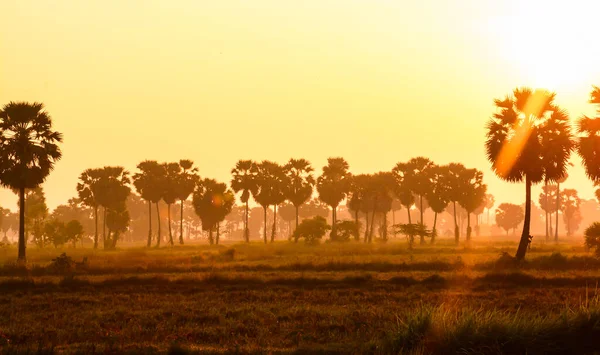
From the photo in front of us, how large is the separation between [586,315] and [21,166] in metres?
48.8

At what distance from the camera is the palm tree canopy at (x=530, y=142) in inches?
1753

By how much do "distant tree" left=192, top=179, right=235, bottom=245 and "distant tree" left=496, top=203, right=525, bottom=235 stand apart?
112021 millimetres

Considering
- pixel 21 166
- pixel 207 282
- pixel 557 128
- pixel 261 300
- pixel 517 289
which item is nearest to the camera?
pixel 261 300

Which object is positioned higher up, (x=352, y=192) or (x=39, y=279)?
(x=352, y=192)

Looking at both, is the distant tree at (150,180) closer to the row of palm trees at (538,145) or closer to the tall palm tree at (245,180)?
the tall palm tree at (245,180)

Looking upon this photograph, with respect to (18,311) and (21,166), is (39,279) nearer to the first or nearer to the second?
(18,311)

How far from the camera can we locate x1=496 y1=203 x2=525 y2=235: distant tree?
183 m

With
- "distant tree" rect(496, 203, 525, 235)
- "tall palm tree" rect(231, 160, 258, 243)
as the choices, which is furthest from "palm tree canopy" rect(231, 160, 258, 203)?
"distant tree" rect(496, 203, 525, 235)

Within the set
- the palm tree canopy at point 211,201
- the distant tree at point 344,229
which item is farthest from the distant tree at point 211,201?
the distant tree at point 344,229

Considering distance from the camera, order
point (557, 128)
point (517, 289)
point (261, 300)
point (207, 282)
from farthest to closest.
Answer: point (557, 128), point (207, 282), point (517, 289), point (261, 300)

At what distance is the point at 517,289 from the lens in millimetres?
26609

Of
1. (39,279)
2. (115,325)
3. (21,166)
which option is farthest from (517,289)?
(21,166)

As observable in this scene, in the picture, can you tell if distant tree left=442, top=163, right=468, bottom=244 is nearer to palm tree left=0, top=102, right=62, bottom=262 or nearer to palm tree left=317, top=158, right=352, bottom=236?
palm tree left=317, top=158, right=352, bottom=236

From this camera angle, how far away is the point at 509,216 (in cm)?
18475
